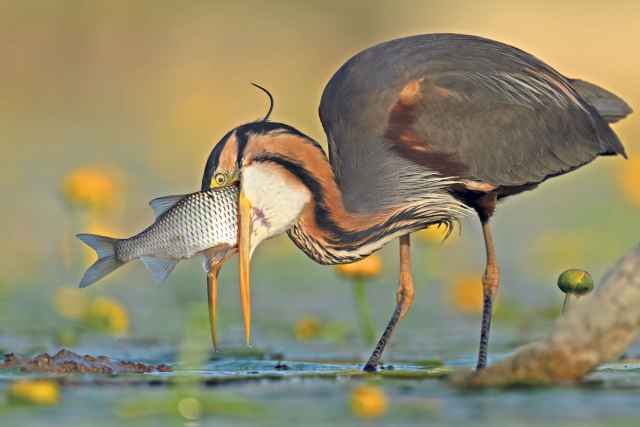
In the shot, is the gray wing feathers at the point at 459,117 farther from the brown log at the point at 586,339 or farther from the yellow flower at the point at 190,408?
the yellow flower at the point at 190,408

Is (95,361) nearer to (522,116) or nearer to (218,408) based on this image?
(218,408)

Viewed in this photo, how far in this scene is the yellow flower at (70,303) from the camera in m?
8.17

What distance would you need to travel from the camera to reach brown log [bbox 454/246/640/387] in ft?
16.3

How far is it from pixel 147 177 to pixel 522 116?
5.51 meters

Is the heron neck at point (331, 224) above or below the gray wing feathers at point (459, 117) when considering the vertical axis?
below

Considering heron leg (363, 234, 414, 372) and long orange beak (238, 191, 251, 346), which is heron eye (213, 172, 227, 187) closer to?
long orange beak (238, 191, 251, 346)

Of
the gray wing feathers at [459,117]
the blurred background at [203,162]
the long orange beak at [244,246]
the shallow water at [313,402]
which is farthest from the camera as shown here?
the blurred background at [203,162]

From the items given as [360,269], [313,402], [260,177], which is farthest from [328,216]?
[313,402]

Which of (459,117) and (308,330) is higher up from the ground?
(459,117)

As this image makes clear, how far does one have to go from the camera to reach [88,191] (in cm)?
827

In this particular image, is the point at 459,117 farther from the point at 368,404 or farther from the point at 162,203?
the point at 368,404

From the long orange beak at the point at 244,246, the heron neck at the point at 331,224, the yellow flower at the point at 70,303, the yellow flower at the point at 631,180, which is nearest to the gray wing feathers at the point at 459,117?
the heron neck at the point at 331,224

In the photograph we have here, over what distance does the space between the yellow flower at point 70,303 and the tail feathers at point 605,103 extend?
9.07 feet

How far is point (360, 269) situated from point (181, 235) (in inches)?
55.1
